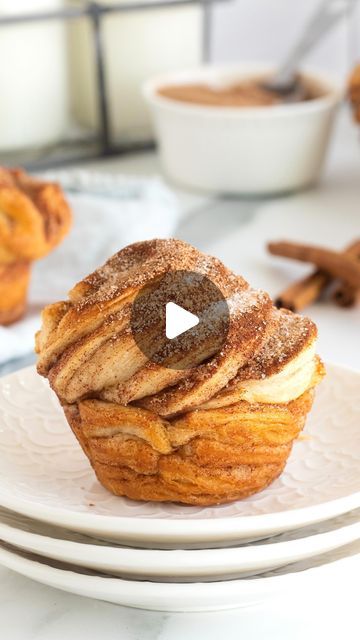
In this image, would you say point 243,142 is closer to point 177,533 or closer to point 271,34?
point 271,34

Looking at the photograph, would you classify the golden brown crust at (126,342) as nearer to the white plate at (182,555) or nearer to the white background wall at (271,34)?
the white plate at (182,555)

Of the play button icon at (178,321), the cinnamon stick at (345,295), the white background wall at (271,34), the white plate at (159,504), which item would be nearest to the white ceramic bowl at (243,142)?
the cinnamon stick at (345,295)

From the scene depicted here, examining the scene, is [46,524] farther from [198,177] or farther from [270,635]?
[198,177]

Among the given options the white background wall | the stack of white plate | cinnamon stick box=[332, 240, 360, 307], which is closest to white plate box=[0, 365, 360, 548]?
the stack of white plate

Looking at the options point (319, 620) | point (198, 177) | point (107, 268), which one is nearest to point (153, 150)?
point (198, 177)

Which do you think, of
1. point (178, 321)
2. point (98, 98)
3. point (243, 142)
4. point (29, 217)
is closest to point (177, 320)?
point (178, 321)
